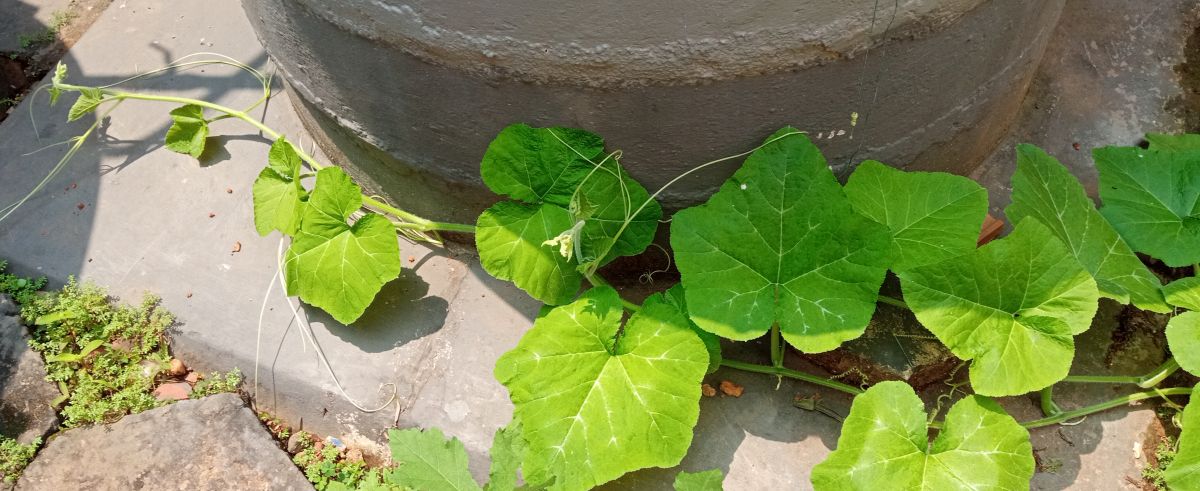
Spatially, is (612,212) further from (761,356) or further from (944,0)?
(944,0)

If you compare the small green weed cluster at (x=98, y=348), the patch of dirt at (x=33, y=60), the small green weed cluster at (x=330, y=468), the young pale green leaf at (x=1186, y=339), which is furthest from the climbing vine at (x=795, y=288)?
the patch of dirt at (x=33, y=60)

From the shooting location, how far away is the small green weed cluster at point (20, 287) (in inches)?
108

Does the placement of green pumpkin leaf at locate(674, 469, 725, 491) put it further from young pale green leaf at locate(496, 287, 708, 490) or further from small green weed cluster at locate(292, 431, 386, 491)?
small green weed cluster at locate(292, 431, 386, 491)

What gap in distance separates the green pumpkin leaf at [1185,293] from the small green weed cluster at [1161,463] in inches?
15.1

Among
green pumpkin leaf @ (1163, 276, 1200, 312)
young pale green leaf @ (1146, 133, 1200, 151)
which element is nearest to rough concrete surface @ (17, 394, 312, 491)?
green pumpkin leaf @ (1163, 276, 1200, 312)

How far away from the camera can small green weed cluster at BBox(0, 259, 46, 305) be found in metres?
2.75

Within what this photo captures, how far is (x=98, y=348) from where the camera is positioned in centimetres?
269

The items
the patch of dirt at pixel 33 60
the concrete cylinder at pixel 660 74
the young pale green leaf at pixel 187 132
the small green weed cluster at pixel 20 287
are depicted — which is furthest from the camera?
the patch of dirt at pixel 33 60

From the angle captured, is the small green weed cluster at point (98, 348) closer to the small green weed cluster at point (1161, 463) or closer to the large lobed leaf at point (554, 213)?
the large lobed leaf at point (554, 213)

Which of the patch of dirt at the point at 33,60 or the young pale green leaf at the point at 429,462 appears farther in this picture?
the patch of dirt at the point at 33,60

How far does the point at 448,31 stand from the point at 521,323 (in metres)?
0.97

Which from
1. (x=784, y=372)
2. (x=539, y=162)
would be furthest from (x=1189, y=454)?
(x=539, y=162)

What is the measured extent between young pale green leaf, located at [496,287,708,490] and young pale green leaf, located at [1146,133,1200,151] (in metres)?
1.65

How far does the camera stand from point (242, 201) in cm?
293
